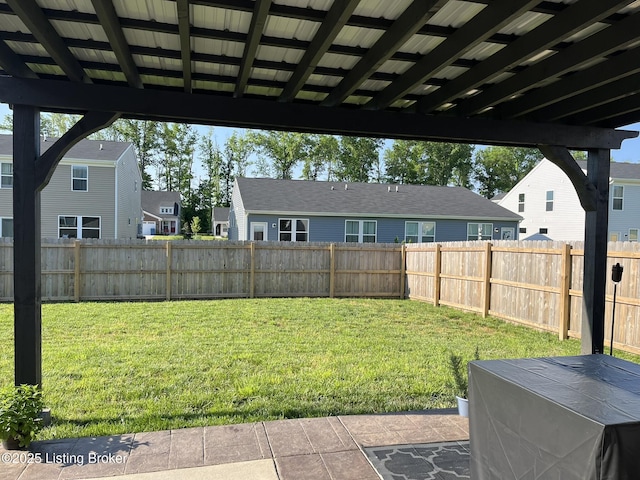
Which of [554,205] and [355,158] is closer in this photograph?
[554,205]

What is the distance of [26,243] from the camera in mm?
3289

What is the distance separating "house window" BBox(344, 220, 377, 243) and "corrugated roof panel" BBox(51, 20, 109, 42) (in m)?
15.1

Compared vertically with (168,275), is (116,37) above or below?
above

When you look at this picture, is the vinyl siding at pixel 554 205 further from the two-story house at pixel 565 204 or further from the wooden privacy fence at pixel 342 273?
the wooden privacy fence at pixel 342 273

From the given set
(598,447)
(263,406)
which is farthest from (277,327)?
(598,447)

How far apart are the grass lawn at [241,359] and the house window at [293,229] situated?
306 inches

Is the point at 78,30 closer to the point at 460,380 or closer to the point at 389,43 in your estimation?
the point at 389,43

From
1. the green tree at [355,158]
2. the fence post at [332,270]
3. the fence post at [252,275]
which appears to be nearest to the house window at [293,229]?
the fence post at [332,270]

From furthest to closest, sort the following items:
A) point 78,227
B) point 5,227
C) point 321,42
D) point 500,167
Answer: point 500,167, point 78,227, point 5,227, point 321,42

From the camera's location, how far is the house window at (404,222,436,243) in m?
18.1

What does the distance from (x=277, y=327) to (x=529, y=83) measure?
5657mm

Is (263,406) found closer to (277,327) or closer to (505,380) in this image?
(505,380)

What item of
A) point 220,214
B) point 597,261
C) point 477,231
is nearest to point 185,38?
point 597,261

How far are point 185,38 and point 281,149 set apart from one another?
3291cm
